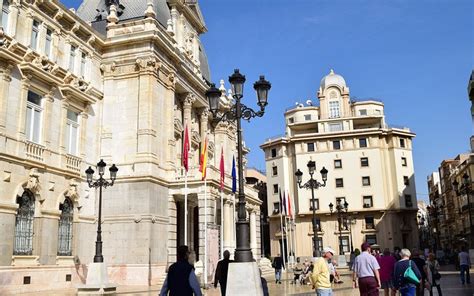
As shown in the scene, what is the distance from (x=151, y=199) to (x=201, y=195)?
3.03 m

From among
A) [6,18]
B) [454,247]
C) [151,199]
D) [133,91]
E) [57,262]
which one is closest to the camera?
[6,18]

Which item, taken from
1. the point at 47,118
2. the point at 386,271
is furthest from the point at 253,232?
the point at 386,271

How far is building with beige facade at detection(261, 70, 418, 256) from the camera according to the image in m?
62.8

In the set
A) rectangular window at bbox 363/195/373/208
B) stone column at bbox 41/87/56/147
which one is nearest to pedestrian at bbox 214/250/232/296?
stone column at bbox 41/87/56/147

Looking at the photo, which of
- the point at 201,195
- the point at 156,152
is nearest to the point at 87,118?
the point at 156,152

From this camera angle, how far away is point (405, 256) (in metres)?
11.1

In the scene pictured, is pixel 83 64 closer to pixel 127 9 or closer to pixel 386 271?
pixel 127 9

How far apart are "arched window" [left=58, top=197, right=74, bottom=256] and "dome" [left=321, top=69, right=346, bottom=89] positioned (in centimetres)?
5061

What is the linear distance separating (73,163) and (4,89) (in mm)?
6317

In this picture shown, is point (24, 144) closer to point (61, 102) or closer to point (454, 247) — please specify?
point (61, 102)

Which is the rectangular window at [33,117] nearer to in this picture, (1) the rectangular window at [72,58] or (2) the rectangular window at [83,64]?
(1) the rectangular window at [72,58]

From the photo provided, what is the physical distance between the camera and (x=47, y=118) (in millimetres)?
24172

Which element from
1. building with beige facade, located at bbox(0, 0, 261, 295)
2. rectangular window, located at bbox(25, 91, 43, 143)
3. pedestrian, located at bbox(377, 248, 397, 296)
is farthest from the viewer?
rectangular window, located at bbox(25, 91, 43, 143)

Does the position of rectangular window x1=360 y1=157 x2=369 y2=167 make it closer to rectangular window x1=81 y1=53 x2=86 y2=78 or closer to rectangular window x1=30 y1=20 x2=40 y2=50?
rectangular window x1=81 y1=53 x2=86 y2=78
